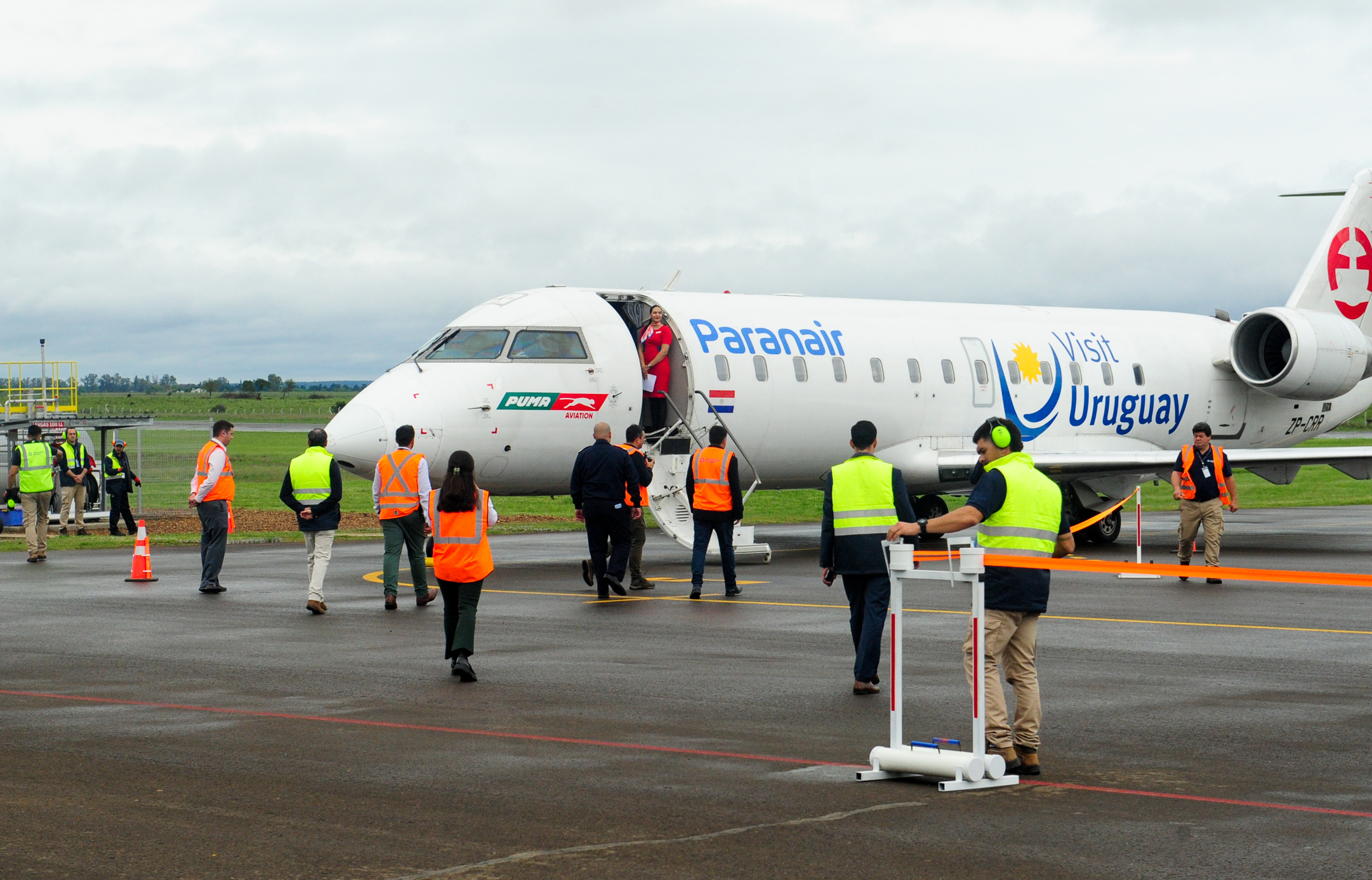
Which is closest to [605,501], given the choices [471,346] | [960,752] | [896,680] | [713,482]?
[713,482]

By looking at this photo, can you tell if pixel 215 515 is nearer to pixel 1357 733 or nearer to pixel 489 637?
pixel 489 637

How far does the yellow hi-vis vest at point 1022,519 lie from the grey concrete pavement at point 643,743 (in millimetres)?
1222

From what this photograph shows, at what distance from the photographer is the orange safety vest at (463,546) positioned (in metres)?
11.9

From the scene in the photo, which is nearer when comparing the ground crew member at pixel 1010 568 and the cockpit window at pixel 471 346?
the ground crew member at pixel 1010 568

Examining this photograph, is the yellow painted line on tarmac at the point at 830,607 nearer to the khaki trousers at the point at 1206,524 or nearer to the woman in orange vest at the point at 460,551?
the khaki trousers at the point at 1206,524

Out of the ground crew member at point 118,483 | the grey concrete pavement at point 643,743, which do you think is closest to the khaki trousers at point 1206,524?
the grey concrete pavement at point 643,743

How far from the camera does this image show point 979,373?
25797mm

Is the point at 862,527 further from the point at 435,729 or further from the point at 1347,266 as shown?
the point at 1347,266

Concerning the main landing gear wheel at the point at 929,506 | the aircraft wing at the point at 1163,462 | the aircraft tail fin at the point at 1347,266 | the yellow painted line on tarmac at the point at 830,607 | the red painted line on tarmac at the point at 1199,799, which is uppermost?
the aircraft tail fin at the point at 1347,266

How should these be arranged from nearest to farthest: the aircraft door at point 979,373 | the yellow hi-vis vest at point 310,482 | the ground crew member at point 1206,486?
the yellow hi-vis vest at point 310,482
the ground crew member at point 1206,486
the aircraft door at point 979,373

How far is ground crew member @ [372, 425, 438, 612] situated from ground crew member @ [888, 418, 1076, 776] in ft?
28.7

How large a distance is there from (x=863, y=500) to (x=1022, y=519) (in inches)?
102

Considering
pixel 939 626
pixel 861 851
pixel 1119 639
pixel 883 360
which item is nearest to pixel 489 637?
pixel 939 626

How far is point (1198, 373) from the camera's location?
2911cm
